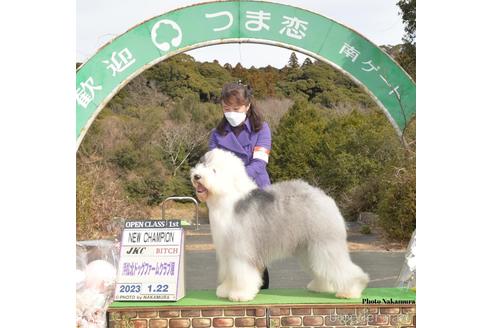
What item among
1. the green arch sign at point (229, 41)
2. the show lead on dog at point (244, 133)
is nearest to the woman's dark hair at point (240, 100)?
the show lead on dog at point (244, 133)

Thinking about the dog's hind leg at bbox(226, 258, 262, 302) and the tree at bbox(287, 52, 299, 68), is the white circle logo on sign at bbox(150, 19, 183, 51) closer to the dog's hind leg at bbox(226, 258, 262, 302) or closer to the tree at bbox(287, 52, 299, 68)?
the tree at bbox(287, 52, 299, 68)

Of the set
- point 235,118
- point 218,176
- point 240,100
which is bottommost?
point 218,176

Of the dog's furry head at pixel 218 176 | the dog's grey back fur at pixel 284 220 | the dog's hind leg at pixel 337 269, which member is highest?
the dog's furry head at pixel 218 176

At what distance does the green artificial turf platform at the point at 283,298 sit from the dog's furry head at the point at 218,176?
2.34 feet

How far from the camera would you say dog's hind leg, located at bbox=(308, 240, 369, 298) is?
402 cm

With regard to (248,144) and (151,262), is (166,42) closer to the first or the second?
(248,144)

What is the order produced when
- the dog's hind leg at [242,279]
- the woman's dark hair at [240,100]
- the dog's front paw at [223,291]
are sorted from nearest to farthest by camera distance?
1. the dog's hind leg at [242,279]
2. the dog's front paw at [223,291]
3. the woman's dark hair at [240,100]

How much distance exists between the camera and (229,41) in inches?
198

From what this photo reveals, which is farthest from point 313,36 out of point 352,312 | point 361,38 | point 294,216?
point 352,312

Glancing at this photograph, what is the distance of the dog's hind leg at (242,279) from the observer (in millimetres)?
3936

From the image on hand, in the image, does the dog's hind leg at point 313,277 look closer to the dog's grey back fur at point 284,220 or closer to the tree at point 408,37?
the dog's grey back fur at point 284,220

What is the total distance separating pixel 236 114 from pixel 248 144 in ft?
0.77

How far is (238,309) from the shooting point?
3.96 m

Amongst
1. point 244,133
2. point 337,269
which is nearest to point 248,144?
point 244,133
